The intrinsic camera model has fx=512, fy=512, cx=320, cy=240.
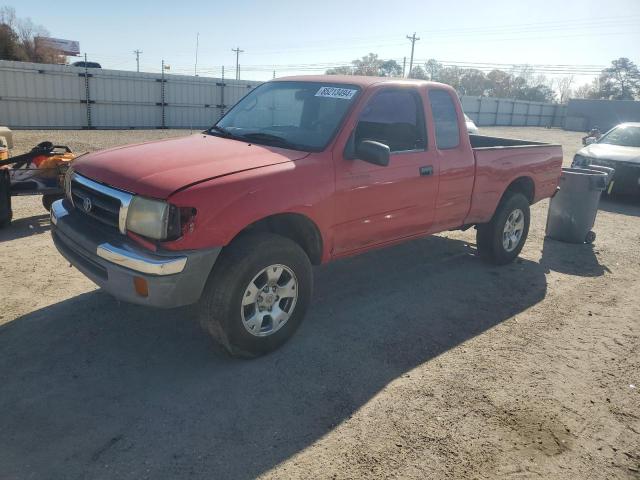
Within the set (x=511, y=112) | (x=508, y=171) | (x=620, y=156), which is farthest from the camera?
(x=511, y=112)

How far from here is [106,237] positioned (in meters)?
3.41

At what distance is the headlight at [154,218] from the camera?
10.2 ft

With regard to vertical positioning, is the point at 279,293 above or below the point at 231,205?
below

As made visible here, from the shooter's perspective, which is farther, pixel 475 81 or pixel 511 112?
pixel 475 81

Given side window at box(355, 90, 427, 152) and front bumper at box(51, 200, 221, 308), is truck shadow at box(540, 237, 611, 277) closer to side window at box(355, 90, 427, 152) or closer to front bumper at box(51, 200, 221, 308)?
side window at box(355, 90, 427, 152)

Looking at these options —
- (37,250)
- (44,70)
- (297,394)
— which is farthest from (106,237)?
(44,70)

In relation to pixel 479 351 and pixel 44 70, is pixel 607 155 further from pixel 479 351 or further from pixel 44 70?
pixel 44 70

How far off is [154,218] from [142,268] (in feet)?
1.02

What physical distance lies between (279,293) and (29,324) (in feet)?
6.63

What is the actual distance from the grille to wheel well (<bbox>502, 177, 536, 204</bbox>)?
4399 millimetres

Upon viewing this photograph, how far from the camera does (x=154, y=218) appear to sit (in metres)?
3.12

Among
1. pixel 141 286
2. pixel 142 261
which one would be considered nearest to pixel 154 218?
pixel 142 261

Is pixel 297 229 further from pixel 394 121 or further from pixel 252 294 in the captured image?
pixel 394 121

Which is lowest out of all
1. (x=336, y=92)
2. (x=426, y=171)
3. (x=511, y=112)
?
(x=426, y=171)
